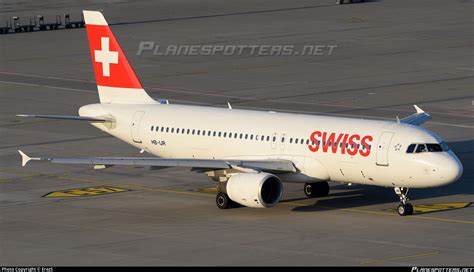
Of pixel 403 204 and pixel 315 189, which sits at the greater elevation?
pixel 315 189

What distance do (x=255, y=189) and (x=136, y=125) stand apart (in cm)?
1072

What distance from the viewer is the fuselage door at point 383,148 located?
54.2 m

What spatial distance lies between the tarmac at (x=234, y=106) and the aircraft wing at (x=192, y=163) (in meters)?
2.04

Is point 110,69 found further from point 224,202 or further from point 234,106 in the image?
point 234,106

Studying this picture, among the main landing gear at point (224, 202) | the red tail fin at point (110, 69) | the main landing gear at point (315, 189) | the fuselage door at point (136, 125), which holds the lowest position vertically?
the main landing gear at point (224, 202)

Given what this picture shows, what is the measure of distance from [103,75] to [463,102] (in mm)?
31314

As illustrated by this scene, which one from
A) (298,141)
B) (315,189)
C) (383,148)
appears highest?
(298,141)

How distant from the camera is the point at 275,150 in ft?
188

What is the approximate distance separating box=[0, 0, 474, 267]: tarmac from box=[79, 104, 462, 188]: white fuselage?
189 cm

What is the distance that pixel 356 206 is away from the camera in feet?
188

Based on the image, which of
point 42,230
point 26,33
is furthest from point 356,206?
point 26,33

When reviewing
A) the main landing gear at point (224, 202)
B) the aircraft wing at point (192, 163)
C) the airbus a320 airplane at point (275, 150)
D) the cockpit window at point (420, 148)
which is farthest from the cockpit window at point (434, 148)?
the main landing gear at point (224, 202)

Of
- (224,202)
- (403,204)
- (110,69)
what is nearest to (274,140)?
(224,202)

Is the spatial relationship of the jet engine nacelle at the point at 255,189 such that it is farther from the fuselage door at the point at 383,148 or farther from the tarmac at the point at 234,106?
the fuselage door at the point at 383,148
